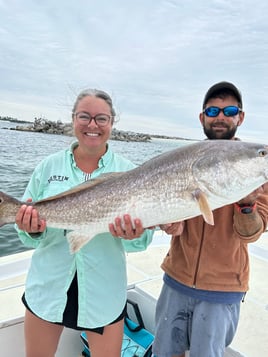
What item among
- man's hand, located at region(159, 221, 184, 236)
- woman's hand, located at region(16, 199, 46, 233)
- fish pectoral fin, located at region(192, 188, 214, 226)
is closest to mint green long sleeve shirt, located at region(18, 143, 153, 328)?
woman's hand, located at region(16, 199, 46, 233)

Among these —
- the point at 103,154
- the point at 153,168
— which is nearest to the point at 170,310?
the point at 153,168

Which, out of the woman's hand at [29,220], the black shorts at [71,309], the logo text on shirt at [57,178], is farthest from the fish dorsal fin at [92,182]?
the black shorts at [71,309]

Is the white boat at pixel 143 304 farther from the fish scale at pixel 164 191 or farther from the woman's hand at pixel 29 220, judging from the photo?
the fish scale at pixel 164 191

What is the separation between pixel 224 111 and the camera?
2.71 meters

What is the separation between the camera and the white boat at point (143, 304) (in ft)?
9.89

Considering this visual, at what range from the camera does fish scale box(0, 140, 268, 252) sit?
90.2 inches

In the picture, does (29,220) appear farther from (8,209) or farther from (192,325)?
(192,325)

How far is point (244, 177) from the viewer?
90.2 inches

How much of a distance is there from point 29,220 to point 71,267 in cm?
47

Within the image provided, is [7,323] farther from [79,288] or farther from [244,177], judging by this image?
[244,177]

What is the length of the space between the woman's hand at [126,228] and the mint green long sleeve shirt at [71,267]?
0.17m

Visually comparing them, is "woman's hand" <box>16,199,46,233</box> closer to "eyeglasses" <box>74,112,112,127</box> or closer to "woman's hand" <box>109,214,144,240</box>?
"woman's hand" <box>109,214,144,240</box>

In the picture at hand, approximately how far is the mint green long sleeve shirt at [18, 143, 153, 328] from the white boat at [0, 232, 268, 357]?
1.04m

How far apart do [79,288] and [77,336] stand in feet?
5.59
